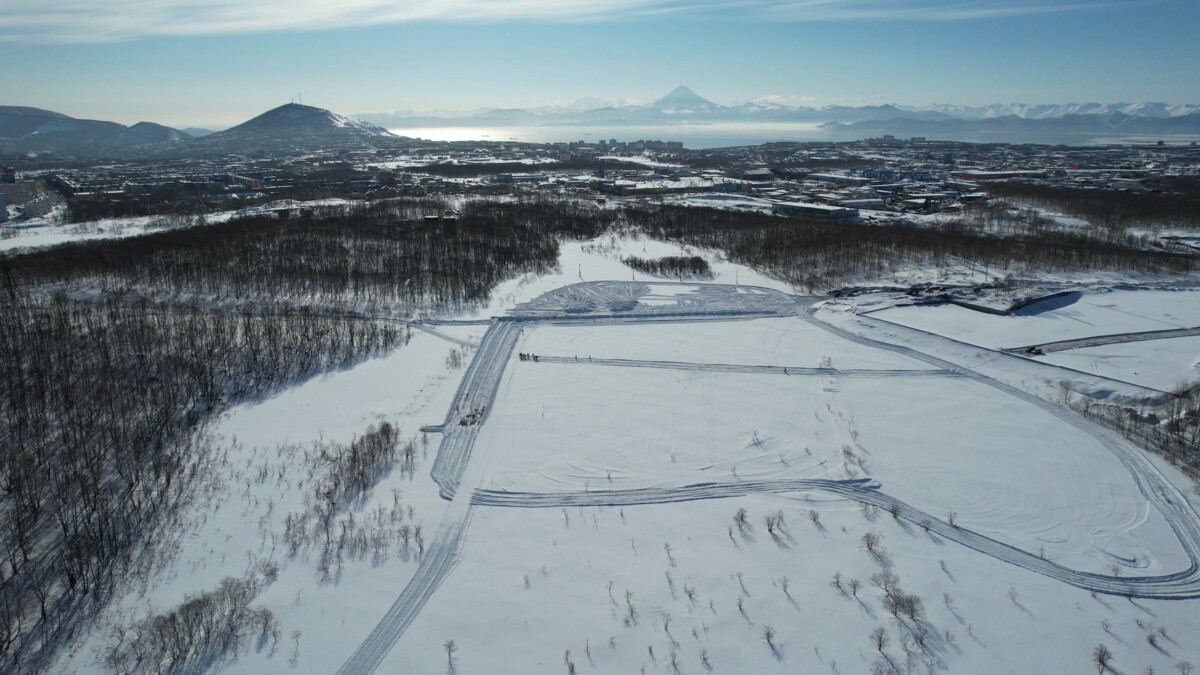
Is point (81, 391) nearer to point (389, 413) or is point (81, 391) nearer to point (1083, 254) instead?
point (389, 413)

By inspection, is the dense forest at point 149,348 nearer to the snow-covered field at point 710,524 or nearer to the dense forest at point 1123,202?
the snow-covered field at point 710,524

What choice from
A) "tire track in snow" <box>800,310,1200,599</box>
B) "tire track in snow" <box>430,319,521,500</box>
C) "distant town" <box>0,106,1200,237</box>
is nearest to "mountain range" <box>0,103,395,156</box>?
"distant town" <box>0,106,1200,237</box>

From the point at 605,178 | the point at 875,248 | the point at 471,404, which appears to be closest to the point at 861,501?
the point at 471,404

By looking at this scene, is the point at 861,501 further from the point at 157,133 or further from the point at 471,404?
the point at 157,133

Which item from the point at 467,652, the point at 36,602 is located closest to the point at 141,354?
the point at 36,602

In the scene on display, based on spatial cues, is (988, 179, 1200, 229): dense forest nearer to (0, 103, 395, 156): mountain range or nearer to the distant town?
the distant town
